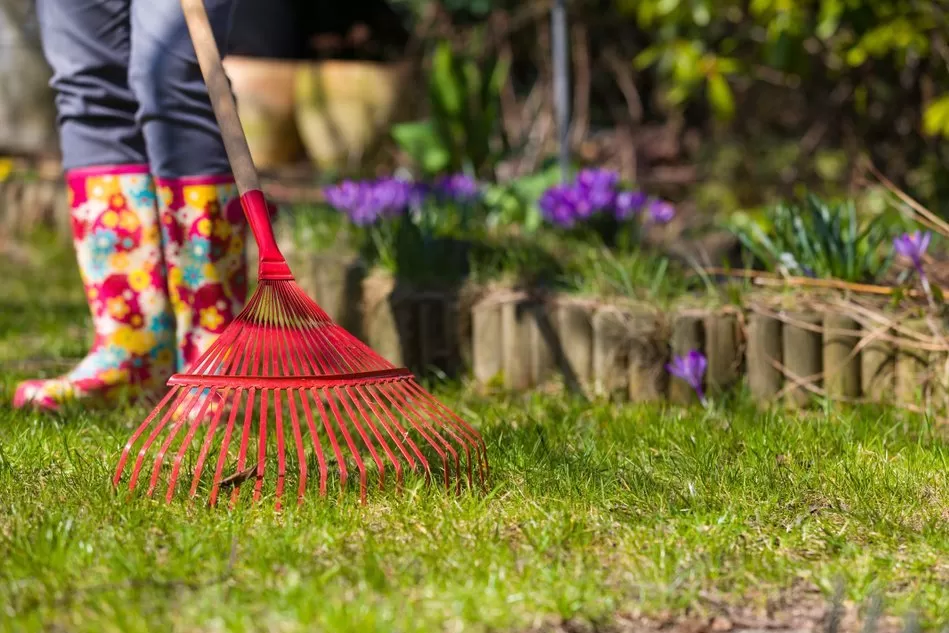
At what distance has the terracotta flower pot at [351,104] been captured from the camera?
20.1 ft

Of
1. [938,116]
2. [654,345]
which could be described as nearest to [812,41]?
[938,116]

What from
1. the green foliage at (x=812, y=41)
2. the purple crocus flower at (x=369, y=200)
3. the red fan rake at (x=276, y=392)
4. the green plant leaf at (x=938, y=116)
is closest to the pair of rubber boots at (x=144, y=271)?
the red fan rake at (x=276, y=392)

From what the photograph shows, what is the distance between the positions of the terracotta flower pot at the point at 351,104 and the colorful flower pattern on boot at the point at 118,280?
11.4 feet

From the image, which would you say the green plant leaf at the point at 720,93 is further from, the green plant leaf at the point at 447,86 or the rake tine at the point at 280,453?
the rake tine at the point at 280,453

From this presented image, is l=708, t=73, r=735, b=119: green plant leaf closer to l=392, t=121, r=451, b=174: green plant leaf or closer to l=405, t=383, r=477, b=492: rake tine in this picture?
l=392, t=121, r=451, b=174: green plant leaf

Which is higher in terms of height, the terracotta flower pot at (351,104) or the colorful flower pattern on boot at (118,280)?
the terracotta flower pot at (351,104)

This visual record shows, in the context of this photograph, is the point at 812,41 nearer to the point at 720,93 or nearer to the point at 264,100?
the point at 720,93

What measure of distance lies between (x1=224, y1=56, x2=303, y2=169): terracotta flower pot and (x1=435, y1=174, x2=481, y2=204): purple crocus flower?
2485 millimetres

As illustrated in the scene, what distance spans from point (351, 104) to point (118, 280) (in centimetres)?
367

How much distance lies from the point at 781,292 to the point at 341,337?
1218mm

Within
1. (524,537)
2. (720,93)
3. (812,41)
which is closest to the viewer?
(524,537)

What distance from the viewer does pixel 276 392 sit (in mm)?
1927

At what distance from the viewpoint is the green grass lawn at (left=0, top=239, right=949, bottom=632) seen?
4.90 feet

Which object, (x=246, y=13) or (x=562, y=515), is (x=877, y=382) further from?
(x=246, y=13)
